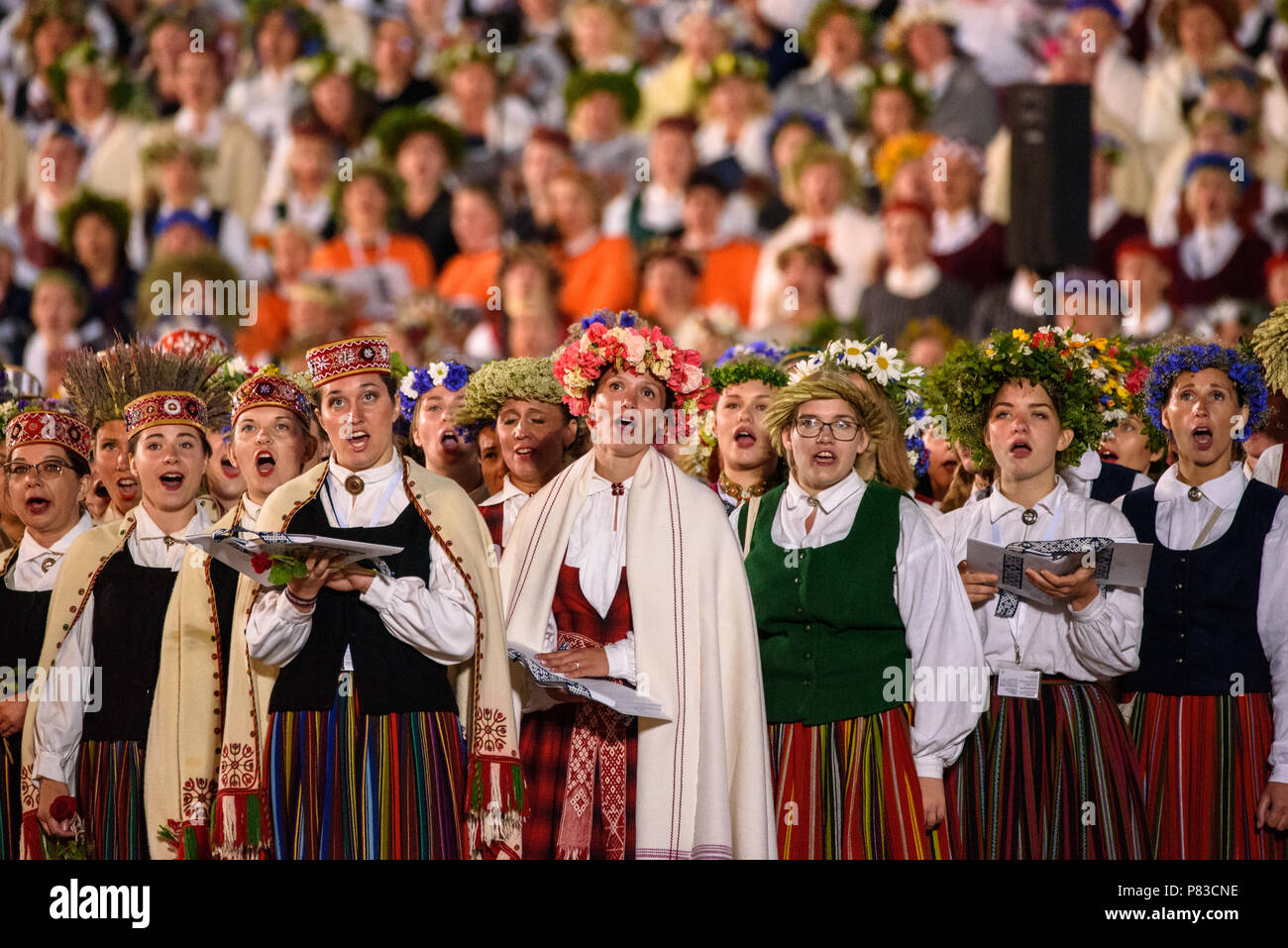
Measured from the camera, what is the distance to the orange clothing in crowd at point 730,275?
11.4 m

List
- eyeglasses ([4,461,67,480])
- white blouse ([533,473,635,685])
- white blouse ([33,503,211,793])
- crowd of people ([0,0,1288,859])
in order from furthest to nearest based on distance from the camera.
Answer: eyeglasses ([4,461,67,480]) < white blouse ([33,503,211,793]) < white blouse ([533,473,635,685]) < crowd of people ([0,0,1288,859])

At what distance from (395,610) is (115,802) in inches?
50.1

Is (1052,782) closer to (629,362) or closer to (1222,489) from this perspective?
Result: (1222,489)

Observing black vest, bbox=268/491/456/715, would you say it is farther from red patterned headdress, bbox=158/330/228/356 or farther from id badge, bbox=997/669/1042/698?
red patterned headdress, bbox=158/330/228/356

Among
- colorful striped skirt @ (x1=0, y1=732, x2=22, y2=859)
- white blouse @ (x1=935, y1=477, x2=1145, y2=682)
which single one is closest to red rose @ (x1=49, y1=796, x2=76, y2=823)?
colorful striped skirt @ (x1=0, y1=732, x2=22, y2=859)

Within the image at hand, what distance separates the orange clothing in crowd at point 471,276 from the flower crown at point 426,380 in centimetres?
489

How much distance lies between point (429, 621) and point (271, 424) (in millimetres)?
1062

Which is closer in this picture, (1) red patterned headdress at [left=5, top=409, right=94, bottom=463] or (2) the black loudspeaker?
(1) red patterned headdress at [left=5, top=409, right=94, bottom=463]

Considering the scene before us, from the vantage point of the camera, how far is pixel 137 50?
557 inches

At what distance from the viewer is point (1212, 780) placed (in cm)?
526

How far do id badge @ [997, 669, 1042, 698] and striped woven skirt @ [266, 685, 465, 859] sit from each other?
156cm

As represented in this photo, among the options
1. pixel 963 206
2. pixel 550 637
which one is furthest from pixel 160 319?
pixel 550 637

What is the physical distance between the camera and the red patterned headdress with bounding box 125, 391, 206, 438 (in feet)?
18.3
